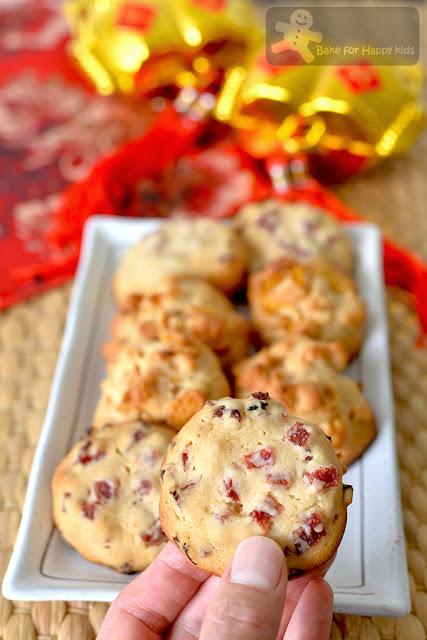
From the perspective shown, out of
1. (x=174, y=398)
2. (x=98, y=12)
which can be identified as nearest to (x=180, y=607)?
(x=174, y=398)

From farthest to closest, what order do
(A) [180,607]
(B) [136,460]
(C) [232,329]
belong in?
(C) [232,329] → (B) [136,460] → (A) [180,607]

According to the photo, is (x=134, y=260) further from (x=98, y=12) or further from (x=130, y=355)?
(x=98, y=12)

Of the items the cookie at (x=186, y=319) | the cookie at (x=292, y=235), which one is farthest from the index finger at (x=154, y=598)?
the cookie at (x=292, y=235)

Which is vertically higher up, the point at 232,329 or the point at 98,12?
the point at 98,12

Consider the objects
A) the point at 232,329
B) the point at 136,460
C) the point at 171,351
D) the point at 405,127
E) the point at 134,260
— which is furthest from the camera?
the point at 405,127

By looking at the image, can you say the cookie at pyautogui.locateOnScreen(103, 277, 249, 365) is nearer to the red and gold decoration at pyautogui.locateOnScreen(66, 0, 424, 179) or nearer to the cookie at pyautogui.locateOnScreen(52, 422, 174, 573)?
the cookie at pyautogui.locateOnScreen(52, 422, 174, 573)

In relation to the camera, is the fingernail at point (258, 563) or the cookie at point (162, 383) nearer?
the fingernail at point (258, 563)

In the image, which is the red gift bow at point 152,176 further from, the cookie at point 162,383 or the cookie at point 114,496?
the cookie at point 114,496

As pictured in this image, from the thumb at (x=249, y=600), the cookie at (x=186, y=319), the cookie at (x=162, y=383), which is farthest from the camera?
the cookie at (x=186, y=319)

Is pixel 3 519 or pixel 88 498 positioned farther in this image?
pixel 3 519
